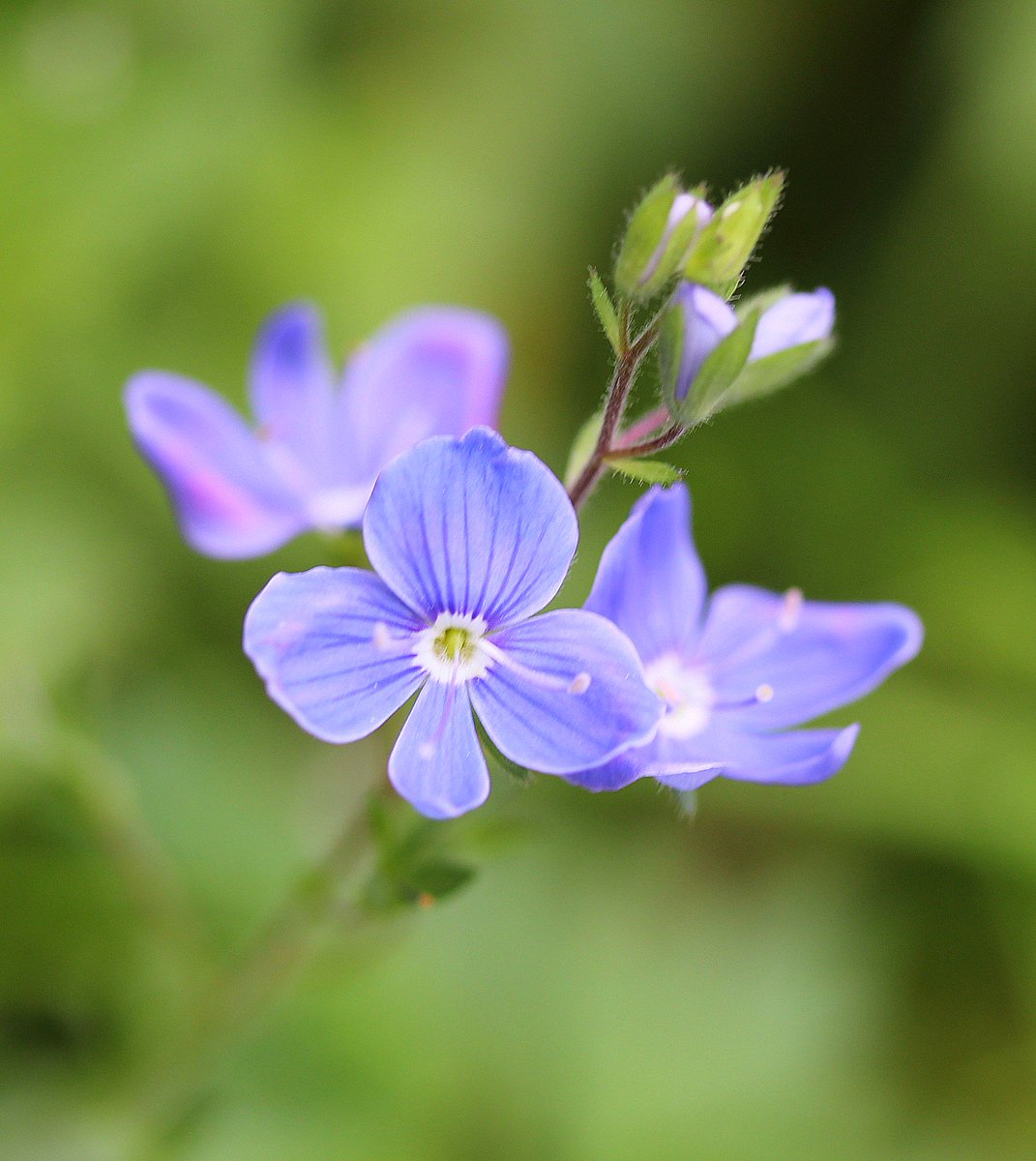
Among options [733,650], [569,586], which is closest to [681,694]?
[733,650]

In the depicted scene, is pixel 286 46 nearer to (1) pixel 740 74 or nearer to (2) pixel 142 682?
(1) pixel 740 74

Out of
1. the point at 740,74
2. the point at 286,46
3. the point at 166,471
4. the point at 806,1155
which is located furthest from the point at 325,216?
the point at 806,1155

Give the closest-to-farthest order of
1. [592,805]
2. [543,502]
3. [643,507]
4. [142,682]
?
[543,502] < [643,507] < [142,682] < [592,805]

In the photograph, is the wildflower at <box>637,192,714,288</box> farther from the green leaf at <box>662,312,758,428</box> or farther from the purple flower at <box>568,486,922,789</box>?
the purple flower at <box>568,486,922,789</box>

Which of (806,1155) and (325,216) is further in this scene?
(325,216)

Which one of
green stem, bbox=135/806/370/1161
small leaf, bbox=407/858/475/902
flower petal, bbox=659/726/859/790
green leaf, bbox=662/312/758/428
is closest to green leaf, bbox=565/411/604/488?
green leaf, bbox=662/312/758/428

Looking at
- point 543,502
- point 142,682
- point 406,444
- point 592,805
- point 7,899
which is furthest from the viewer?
point 592,805

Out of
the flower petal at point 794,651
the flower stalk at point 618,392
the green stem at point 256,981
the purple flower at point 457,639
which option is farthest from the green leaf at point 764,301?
the green stem at point 256,981

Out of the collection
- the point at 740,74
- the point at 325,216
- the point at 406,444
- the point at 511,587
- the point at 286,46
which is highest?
the point at 740,74
